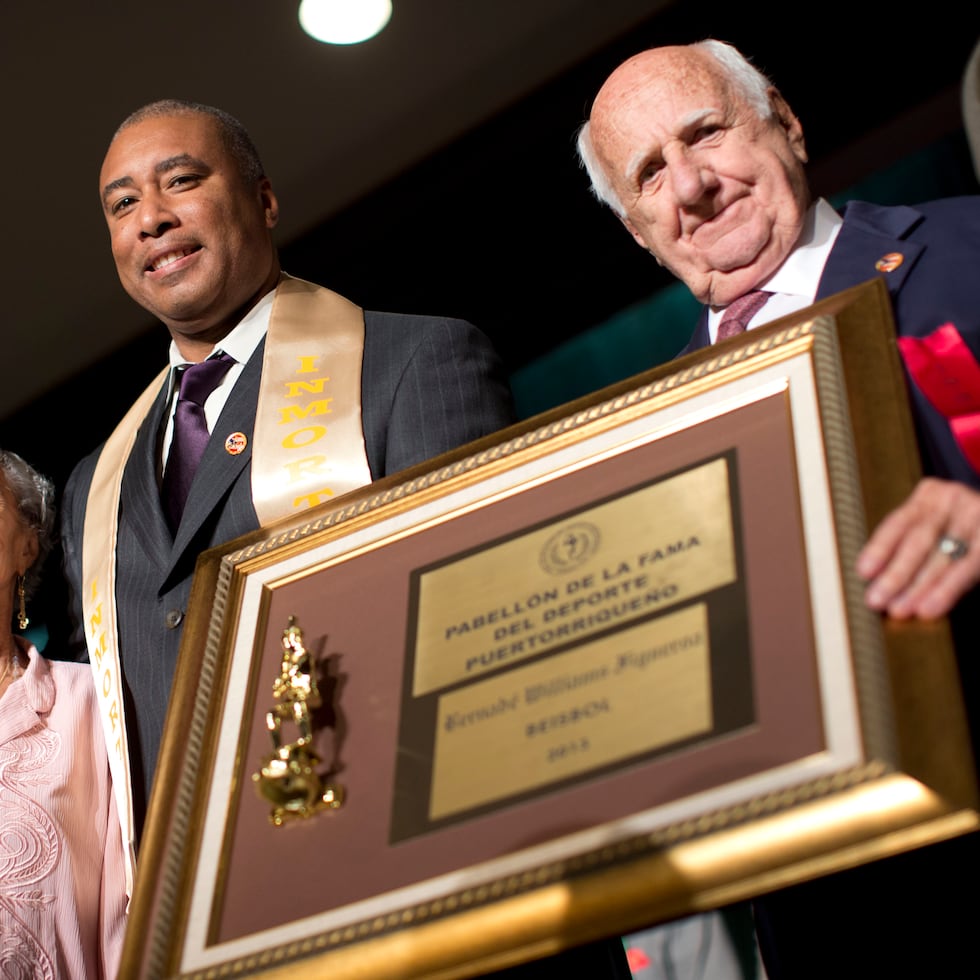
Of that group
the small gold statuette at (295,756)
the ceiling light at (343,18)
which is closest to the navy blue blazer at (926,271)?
the small gold statuette at (295,756)

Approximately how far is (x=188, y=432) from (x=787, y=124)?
85 cm

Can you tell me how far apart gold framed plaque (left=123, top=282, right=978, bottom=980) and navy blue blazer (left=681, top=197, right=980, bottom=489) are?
0.12 m

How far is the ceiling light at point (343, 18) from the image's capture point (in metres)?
3.28

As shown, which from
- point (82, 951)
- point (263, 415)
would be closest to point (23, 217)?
point (263, 415)

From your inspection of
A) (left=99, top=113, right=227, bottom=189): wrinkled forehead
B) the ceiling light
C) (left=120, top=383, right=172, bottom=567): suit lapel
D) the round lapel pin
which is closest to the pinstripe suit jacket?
(left=120, top=383, right=172, bottom=567): suit lapel

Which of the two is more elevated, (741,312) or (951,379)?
Answer: (741,312)

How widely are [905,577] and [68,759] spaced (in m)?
1.15

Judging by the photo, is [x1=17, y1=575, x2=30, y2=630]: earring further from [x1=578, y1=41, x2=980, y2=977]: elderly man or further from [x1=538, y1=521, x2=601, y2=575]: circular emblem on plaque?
[x1=538, y1=521, x2=601, y2=575]: circular emblem on plaque

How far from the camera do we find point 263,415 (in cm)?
190

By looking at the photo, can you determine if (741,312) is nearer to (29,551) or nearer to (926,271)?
(926,271)

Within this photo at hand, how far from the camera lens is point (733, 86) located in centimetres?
186

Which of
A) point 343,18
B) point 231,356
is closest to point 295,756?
point 231,356

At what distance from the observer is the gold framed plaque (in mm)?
1040

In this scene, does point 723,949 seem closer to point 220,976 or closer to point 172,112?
point 220,976
